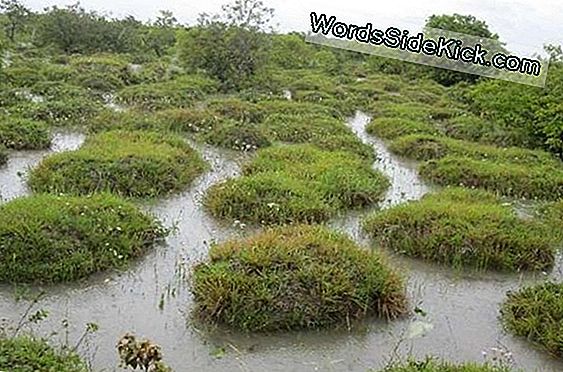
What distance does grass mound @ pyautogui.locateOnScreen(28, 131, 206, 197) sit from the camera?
10.7 m

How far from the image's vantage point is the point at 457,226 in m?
9.34

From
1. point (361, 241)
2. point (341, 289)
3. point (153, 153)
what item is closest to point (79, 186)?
point (153, 153)

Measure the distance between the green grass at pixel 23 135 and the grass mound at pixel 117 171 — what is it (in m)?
1.59

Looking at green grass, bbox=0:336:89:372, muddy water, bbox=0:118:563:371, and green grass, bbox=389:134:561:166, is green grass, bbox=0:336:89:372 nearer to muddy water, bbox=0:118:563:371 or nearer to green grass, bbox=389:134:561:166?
muddy water, bbox=0:118:563:371

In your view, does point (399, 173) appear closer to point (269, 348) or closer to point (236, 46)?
point (269, 348)

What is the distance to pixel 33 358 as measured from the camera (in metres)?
5.30

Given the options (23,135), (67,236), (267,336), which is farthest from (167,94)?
(267,336)

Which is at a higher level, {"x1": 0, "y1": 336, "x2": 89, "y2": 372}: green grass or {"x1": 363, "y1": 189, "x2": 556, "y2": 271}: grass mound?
{"x1": 363, "y1": 189, "x2": 556, "y2": 271}: grass mound

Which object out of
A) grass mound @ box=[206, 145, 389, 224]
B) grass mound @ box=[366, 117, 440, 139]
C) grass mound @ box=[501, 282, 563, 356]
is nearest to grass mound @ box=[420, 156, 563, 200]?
grass mound @ box=[206, 145, 389, 224]

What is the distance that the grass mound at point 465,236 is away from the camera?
894 cm

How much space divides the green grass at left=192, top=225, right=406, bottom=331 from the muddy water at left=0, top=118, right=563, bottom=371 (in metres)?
0.16

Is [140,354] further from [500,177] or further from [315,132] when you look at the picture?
[315,132]

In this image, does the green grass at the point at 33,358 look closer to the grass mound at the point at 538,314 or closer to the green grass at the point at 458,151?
the grass mound at the point at 538,314

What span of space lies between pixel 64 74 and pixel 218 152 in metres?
11.9
